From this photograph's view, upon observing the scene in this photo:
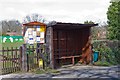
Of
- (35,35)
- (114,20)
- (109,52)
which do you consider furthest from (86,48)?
(114,20)

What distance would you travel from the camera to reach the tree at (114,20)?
65.1 feet

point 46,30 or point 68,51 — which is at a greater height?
point 46,30

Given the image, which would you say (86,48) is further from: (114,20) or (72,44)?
(114,20)

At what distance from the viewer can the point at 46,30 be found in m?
15.0

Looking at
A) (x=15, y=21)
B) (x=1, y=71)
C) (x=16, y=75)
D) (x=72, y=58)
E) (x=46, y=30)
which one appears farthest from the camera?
(x=15, y=21)

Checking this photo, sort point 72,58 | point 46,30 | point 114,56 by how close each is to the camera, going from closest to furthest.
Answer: point 46,30 < point 72,58 < point 114,56

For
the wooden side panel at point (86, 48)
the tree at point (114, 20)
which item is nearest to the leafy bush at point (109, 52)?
the tree at point (114, 20)

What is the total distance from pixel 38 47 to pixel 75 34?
3751mm

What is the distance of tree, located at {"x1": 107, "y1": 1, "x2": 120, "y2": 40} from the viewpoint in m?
19.8

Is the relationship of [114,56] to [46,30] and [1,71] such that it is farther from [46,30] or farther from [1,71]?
[1,71]

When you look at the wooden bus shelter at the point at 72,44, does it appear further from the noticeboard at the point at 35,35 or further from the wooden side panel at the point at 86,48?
the noticeboard at the point at 35,35

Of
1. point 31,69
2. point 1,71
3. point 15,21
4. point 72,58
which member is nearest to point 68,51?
point 72,58

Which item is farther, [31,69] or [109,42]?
[109,42]

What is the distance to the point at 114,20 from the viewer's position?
2023cm
